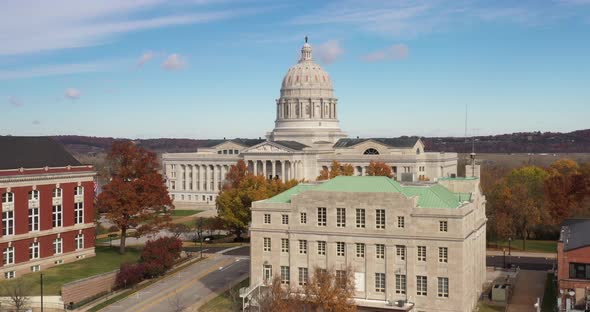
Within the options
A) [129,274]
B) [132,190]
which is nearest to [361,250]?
[129,274]

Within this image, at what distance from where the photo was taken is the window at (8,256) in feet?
205

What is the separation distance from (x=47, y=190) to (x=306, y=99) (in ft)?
335

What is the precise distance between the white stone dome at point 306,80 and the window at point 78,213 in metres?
97.8

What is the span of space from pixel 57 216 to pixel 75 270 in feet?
23.6

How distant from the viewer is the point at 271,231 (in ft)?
181

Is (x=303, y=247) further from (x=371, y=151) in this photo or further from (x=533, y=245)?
(x=371, y=151)

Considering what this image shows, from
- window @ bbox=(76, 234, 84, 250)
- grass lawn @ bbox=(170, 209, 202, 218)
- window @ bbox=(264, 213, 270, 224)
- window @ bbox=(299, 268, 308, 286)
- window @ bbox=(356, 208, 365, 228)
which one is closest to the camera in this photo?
window @ bbox=(356, 208, 365, 228)

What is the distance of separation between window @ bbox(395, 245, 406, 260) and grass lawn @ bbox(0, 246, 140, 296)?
94.6 ft

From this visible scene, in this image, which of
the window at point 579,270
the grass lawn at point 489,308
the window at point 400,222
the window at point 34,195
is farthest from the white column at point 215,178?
the window at point 579,270

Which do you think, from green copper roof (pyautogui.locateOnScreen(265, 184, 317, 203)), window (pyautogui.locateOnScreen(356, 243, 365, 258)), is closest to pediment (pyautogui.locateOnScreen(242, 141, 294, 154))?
green copper roof (pyautogui.locateOnScreen(265, 184, 317, 203))

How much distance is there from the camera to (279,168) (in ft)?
496

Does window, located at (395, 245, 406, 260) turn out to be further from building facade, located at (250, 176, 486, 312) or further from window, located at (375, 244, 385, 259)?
window, located at (375, 244, 385, 259)

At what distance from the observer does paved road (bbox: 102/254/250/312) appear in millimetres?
55688

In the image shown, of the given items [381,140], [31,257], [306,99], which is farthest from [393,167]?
[31,257]
